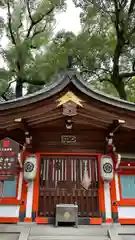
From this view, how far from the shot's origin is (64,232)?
5.54 m

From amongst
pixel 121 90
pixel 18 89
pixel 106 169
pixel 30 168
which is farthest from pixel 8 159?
pixel 18 89

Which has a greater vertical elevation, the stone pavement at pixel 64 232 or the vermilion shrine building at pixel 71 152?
the vermilion shrine building at pixel 71 152

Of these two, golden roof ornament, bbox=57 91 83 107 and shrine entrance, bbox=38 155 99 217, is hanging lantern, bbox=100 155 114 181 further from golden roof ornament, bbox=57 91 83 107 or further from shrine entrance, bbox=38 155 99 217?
golden roof ornament, bbox=57 91 83 107

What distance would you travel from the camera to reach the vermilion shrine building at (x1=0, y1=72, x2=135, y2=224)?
6367 millimetres

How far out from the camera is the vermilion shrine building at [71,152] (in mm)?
6367

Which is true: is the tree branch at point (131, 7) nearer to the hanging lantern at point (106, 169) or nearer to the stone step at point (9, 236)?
the hanging lantern at point (106, 169)

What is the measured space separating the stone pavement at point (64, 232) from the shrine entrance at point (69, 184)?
0.54 metres

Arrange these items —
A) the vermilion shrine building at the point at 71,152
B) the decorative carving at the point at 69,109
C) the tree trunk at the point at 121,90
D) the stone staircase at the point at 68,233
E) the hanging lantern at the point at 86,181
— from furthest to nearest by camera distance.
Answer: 1. the tree trunk at the point at 121,90
2. the hanging lantern at the point at 86,181
3. the vermilion shrine building at the point at 71,152
4. the decorative carving at the point at 69,109
5. the stone staircase at the point at 68,233

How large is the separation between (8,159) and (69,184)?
213cm

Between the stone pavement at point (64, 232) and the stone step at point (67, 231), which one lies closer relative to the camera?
the stone pavement at point (64, 232)

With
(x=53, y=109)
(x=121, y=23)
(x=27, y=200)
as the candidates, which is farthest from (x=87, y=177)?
(x=121, y=23)

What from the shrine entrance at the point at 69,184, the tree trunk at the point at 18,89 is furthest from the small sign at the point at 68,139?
the tree trunk at the point at 18,89

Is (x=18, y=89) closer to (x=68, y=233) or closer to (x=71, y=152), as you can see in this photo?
(x=71, y=152)

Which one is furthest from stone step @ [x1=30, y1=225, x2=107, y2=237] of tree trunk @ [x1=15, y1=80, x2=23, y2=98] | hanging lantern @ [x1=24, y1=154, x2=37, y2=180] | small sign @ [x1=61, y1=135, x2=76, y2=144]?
tree trunk @ [x1=15, y1=80, x2=23, y2=98]
